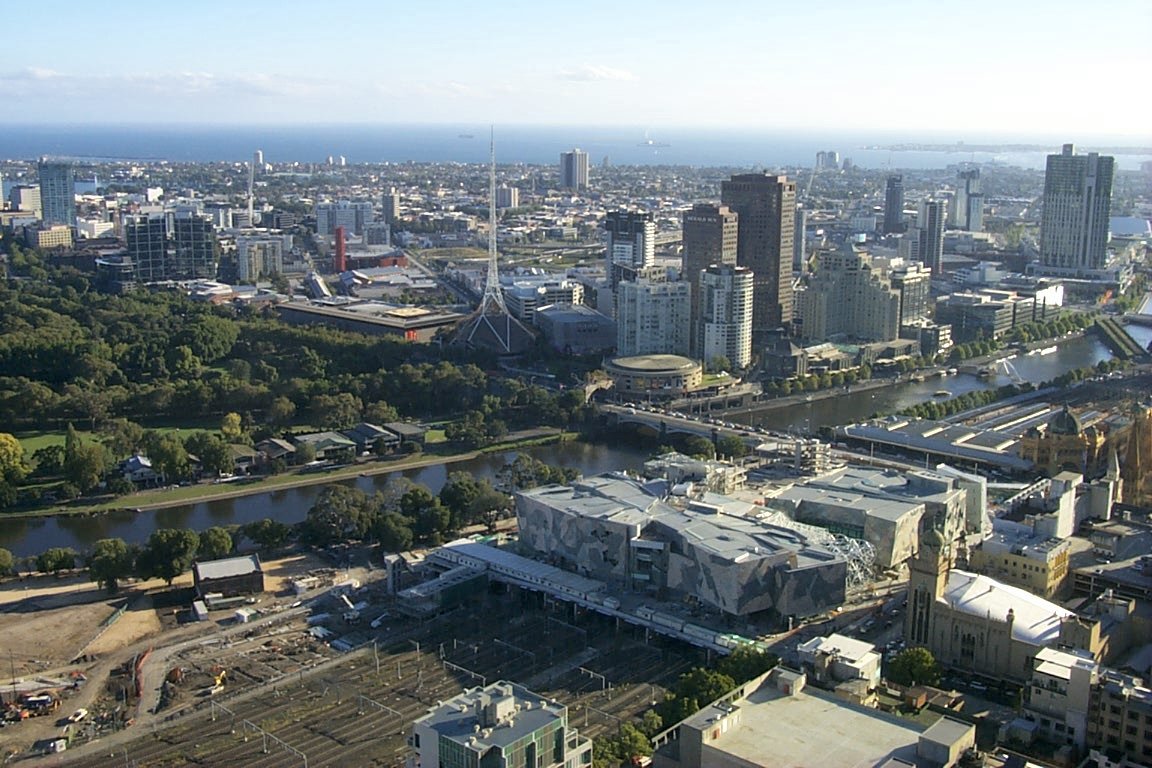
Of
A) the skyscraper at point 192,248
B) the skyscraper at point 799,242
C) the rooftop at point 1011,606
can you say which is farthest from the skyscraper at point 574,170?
the rooftop at point 1011,606

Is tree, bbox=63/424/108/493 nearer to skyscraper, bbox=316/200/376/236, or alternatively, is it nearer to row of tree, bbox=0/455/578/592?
row of tree, bbox=0/455/578/592

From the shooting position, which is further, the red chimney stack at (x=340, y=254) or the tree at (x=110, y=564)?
the red chimney stack at (x=340, y=254)

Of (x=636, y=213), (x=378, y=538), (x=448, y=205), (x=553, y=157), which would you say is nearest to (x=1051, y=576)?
(x=378, y=538)

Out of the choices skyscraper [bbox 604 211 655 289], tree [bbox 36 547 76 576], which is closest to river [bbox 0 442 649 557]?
tree [bbox 36 547 76 576]

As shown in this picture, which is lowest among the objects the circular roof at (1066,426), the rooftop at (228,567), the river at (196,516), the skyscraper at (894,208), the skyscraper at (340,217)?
the river at (196,516)

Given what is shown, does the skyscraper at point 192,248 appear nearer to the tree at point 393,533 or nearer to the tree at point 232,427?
the tree at point 232,427

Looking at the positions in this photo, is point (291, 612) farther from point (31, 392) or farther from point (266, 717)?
point (31, 392)
